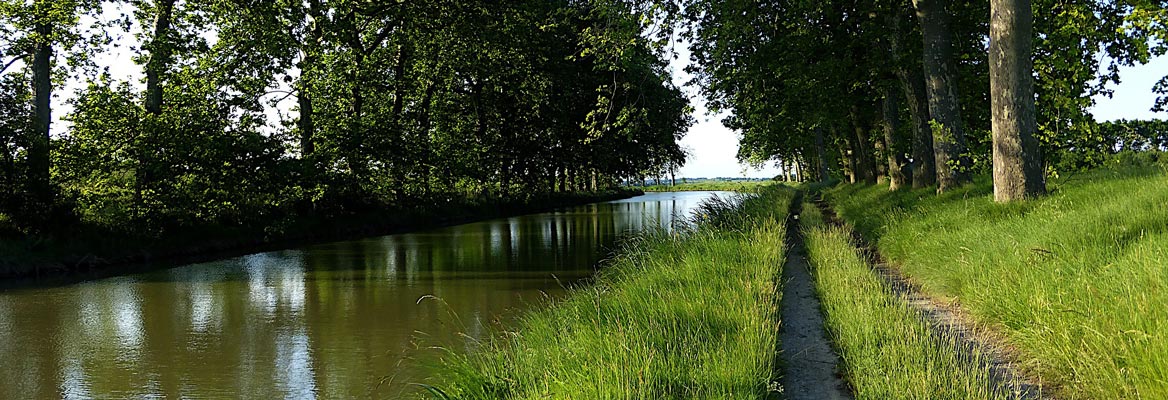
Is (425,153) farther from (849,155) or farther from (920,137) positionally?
(849,155)

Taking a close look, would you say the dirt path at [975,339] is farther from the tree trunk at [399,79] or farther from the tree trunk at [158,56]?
the tree trunk at [399,79]

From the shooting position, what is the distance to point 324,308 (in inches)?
485

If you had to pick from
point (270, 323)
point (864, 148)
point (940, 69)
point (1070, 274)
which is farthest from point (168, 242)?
point (864, 148)

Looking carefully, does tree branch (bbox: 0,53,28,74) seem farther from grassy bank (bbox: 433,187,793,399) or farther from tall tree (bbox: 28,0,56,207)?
grassy bank (bbox: 433,187,793,399)

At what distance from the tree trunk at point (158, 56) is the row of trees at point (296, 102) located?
0.19 ft

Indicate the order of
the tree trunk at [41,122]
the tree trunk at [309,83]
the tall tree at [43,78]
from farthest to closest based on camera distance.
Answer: the tree trunk at [309,83] → the tall tree at [43,78] → the tree trunk at [41,122]

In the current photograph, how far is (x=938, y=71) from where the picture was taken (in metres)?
16.3

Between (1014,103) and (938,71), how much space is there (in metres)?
4.80

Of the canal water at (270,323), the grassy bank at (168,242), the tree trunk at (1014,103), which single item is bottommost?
the canal water at (270,323)

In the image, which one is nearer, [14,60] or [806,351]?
[806,351]

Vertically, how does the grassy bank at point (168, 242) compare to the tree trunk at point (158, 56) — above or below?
below

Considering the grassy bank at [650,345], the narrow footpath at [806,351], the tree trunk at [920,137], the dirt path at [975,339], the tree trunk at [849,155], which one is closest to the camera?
the grassy bank at [650,345]

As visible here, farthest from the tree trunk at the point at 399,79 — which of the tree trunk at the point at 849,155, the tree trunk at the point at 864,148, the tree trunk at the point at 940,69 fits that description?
the tree trunk at the point at 940,69

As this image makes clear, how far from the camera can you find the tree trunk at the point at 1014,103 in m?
11.5
